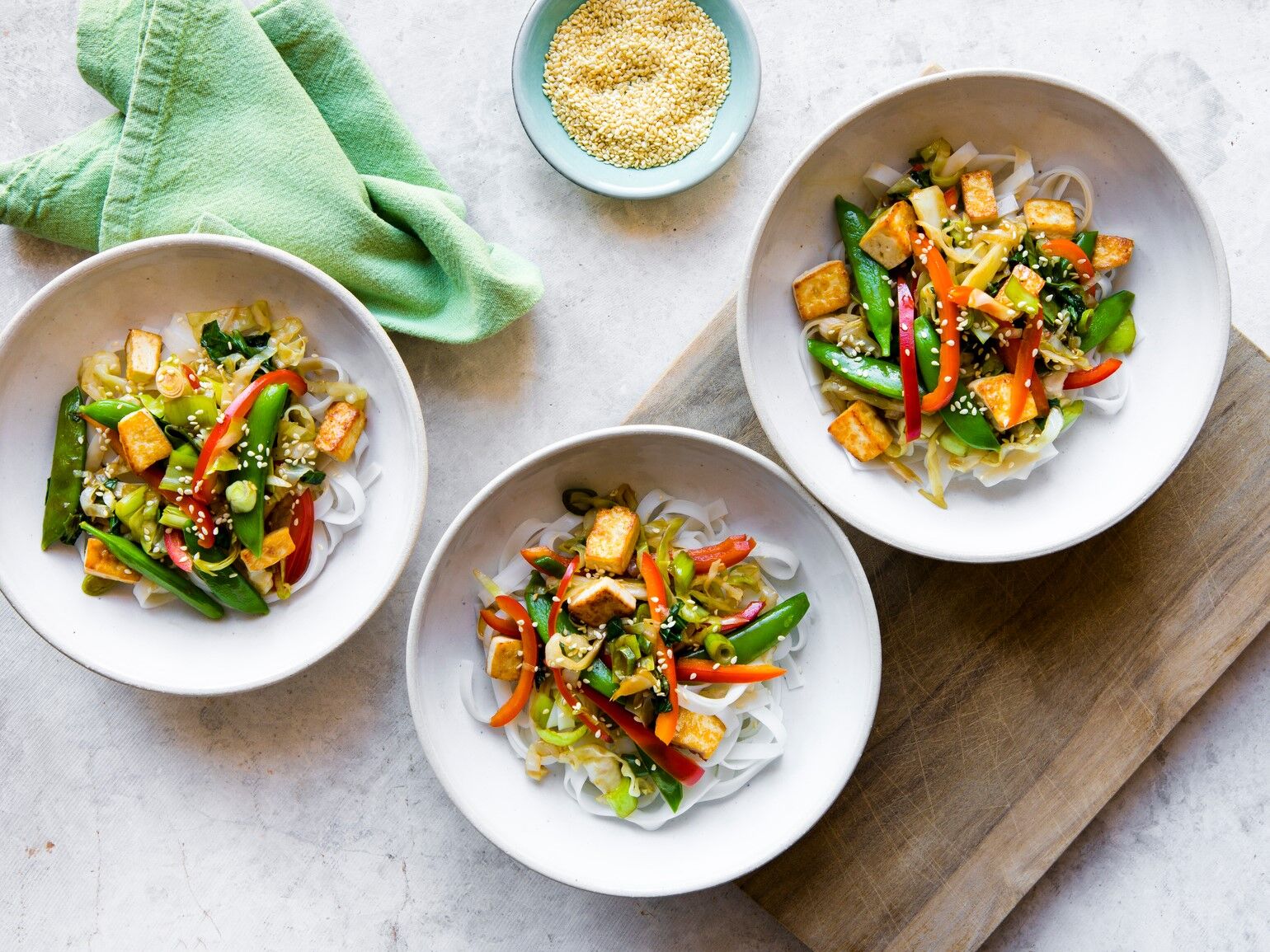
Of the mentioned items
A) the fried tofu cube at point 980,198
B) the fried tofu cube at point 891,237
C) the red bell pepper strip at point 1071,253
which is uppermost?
the fried tofu cube at point 980,198

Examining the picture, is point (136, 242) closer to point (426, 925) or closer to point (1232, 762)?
point (426, 925)

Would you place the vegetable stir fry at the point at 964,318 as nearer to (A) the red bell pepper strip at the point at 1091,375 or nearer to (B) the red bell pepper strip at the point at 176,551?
(A) the red bell pepper strip at the point at 1091,375

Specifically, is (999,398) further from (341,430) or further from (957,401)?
(341,430)

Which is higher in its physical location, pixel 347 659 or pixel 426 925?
pixel 347 659

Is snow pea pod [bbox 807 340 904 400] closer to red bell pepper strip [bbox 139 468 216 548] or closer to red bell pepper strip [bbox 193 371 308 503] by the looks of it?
red bell pepper strip [bbox 193 371 308 503]

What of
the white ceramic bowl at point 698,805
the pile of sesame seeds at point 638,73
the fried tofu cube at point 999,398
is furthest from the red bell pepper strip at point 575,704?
the pile of sesame seeds at point 638,73

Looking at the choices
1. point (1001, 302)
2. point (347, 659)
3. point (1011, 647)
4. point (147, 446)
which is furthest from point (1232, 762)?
point (147, 446)
